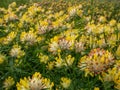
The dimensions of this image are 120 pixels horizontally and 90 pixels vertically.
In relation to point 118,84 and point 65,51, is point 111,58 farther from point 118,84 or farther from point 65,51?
point 65,51

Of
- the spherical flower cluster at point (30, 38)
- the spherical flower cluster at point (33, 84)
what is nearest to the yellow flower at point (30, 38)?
the spherical flower cluster at point (30, 38)

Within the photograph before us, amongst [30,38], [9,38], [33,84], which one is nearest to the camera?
[33,84]

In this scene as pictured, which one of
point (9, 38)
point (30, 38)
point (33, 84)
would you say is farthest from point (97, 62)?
point (9, 38)

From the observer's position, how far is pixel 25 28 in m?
3.77

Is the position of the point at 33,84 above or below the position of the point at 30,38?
below

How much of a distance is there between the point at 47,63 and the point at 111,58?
98 centimetres

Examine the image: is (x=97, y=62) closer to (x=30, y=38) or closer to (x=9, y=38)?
(x=30, y=38)

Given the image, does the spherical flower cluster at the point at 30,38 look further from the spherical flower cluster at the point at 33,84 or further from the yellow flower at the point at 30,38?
the spherical flower cluster at the point at 33,84

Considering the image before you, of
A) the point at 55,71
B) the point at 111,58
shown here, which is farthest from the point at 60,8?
the point at 111,58

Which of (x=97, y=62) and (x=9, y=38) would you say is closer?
(x=97, y=62)

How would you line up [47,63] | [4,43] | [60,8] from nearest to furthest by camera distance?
[47,63] → [4,43] → [60,8]

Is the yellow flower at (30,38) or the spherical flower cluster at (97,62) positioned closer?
the spherical flower cluster at (97,62)

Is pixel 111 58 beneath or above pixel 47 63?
above

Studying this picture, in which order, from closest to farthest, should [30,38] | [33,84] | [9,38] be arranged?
1. [33,84]
2. [30,38]
3. [9,38]
